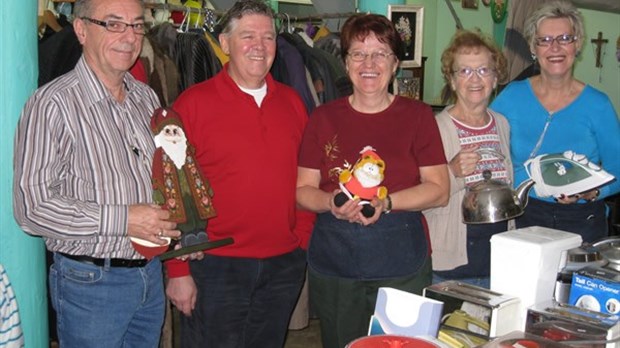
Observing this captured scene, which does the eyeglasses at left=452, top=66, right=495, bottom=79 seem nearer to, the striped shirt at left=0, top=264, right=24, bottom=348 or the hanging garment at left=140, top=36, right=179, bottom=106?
the hanging garment at left=140, top=36, right=179, bottom=106

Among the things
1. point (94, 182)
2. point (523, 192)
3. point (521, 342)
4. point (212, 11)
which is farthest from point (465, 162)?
point (212, 11)

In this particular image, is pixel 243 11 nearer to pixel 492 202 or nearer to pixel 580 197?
pixel 492 202

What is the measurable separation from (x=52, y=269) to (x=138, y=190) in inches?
12.4

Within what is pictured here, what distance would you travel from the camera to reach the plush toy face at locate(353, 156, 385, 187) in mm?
1784

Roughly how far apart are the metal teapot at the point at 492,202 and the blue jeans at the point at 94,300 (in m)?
0.90

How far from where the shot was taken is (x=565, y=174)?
6.08ft

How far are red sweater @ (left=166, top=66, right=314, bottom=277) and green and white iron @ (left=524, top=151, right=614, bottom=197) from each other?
72 centimetres

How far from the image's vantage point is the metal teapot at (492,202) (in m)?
1.75

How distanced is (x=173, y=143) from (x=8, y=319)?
1.95 feet

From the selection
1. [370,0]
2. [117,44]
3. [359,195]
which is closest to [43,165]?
[117,44]

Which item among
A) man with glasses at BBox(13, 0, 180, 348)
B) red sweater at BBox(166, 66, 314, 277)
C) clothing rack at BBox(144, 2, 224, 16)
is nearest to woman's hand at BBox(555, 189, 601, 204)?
red sweater at BBox(166, 66, 314, 277)

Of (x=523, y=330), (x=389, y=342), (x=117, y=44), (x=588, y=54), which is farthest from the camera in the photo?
(x=588, y=54)

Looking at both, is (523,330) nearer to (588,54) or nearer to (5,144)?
(5,144)

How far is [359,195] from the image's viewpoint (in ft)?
5.92
